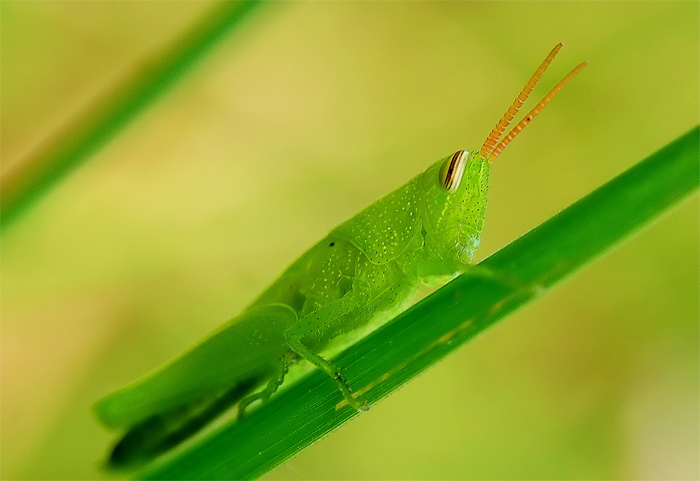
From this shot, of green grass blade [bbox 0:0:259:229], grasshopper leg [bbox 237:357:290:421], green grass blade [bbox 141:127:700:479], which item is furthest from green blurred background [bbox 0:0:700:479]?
green grass blade [bbox 141:127:700:479]

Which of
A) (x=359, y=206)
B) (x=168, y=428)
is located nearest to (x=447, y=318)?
(x=168, y=428)

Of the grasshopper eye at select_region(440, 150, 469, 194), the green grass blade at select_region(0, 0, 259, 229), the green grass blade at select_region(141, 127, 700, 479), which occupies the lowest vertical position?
the green grass blade at select_region(141, 127, 700, 479)

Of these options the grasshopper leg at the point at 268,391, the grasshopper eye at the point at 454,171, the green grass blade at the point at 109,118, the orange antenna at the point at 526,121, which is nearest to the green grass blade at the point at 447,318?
the grasshopper leg at the point at 268,391

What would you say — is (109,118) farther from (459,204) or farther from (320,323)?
(459,204)

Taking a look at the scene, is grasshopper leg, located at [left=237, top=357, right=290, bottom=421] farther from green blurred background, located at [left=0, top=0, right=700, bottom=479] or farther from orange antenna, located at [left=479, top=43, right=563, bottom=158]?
green blurred background, located at [left=0, top=0, right=700, bottom=479]

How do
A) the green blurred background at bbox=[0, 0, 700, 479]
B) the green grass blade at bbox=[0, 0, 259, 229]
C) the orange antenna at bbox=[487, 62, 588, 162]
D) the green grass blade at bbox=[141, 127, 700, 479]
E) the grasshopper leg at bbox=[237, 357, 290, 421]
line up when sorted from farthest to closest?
1. the green blurred background at bbox=[0, 0, 700, 479]
2. the green grass blade at bbox=[0, 0, 259, 229]
3. the grasshopper leg at bbox=[237, 357, 290, 421]
4. the orange antenna at bbox=[487, 62, 588, 162]
5. the green grass blade at bbox=[141, 127, 700, 479]

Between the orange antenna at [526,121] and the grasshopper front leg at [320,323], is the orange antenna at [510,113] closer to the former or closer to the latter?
the orange antenna at [526,121]

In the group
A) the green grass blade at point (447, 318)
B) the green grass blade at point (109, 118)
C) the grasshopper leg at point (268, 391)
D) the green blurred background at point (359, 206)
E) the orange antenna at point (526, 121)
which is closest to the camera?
the green grass blade at point (447, 318)
